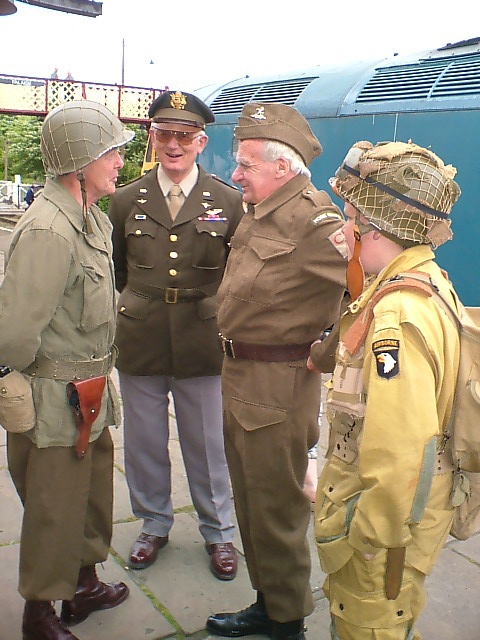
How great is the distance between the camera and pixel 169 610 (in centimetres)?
277

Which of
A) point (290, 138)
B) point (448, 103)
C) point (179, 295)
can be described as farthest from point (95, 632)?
point (448, 103)

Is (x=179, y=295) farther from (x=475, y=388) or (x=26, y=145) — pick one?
(x=26, y=145)

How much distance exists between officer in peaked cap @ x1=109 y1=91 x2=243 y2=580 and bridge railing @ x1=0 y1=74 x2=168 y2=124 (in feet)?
54.7

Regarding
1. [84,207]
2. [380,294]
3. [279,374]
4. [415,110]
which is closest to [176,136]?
[84,207]

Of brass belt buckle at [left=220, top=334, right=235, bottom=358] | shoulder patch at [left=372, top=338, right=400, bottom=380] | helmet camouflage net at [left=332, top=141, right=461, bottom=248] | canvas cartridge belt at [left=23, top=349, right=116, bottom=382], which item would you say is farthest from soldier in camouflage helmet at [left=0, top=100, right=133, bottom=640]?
shoulder patch at [left=372, top=338, right=400, bottom=380]

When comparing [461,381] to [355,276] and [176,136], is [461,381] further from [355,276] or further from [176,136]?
[176,136]

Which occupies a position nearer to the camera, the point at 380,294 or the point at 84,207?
the point at 380,294

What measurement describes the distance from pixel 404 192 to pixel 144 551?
2.17 m

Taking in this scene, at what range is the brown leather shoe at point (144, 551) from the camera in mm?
3084

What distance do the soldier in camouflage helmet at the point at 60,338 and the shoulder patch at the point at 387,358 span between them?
1.13 metres

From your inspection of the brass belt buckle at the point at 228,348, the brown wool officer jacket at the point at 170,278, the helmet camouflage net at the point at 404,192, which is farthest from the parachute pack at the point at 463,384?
the brown wool officer jacket at the point at 170,278

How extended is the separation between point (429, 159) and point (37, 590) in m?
1.96

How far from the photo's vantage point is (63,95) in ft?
63.2

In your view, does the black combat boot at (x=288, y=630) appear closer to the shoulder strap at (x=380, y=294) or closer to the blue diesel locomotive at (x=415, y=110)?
the shoulder strap at (x=380, y=294)
